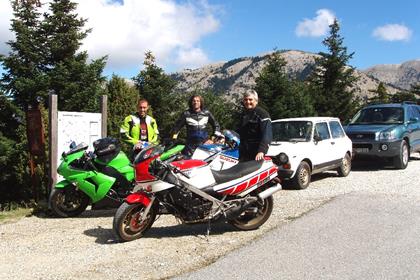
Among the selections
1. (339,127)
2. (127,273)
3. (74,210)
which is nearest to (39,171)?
(74,210)

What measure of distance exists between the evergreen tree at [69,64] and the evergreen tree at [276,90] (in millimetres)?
6724

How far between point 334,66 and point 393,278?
22764 mm

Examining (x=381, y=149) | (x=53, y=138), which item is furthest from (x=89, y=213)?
(x=381, y=149)

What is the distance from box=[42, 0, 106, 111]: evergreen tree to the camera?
16500mm

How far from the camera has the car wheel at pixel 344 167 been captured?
11667mm

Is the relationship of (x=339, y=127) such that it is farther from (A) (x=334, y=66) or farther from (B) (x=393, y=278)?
(A) (x=334, y=66)

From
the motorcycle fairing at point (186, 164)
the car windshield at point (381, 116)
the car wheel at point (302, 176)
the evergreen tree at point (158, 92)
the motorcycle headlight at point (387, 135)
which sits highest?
the evergreen tree at point (158, 92)

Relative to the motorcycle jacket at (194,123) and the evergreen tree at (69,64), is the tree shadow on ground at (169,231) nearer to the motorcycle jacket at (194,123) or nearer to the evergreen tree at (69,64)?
the motorcycle jacket at (194,123)

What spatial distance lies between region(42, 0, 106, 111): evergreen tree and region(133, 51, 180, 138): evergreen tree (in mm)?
2713

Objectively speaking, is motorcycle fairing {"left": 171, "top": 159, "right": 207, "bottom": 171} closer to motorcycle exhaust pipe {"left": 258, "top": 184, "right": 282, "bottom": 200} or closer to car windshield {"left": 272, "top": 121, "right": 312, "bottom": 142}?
motorcycle exhaust pipe {"left": 258, "top": 184, "right": 282, "bottom": 200}

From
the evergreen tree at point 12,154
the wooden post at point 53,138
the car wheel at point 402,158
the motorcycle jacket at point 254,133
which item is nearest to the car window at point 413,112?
the car wheel at point 402,158

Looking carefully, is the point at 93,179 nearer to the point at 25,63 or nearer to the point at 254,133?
the point at 254,133

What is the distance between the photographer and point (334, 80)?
1029 inches

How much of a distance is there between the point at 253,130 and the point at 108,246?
271cm
